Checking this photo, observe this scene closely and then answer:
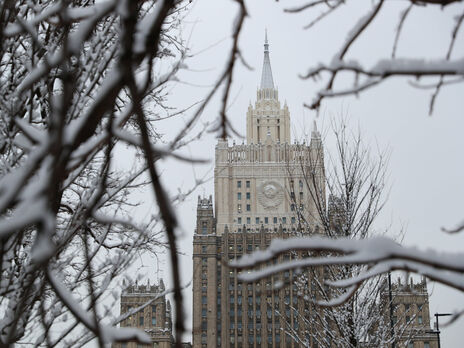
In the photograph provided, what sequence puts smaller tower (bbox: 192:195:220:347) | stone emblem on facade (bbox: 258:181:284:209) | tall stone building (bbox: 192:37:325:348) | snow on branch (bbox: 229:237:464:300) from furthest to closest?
1. stone emblem on facade (bbox: 258:181:284:209)
2. tall stone building (bbox: 192:37:325:348)
3. smaller tower (bbox: 192:195:220:347)
4. snow on branch (bbox: 229:237:464:300)

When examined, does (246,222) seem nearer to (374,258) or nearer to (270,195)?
(270,195)

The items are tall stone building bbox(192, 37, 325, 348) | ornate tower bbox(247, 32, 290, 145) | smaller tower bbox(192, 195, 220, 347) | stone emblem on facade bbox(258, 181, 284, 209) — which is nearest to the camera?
smaller tower bbox(192, 195, 220, 347)

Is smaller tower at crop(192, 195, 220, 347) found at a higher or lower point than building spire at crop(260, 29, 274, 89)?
lower

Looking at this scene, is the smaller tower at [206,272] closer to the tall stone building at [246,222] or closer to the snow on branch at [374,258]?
the tall stone building at [246,222]

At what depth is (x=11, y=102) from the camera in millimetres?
3707

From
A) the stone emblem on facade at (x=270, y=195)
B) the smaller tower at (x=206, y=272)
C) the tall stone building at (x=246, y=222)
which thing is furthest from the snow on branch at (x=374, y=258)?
the stone emblem on facade at (x=270, y=195)

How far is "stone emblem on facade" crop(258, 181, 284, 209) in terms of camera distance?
74.9 meters

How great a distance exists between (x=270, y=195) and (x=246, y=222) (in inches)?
178

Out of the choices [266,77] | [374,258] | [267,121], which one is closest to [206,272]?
[267,121]

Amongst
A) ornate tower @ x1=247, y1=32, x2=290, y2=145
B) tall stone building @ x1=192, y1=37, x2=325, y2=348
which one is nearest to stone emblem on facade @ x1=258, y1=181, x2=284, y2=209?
tall stone building @ x1=192, y1=37, x2=325, y2=348

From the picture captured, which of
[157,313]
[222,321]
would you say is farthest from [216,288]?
[157,313]

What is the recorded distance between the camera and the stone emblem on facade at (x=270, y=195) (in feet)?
246

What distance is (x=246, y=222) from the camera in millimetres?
75625

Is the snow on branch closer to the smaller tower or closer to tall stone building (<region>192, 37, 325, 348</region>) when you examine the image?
tall stone building (<region>192, 37, 325, 348</region>)
